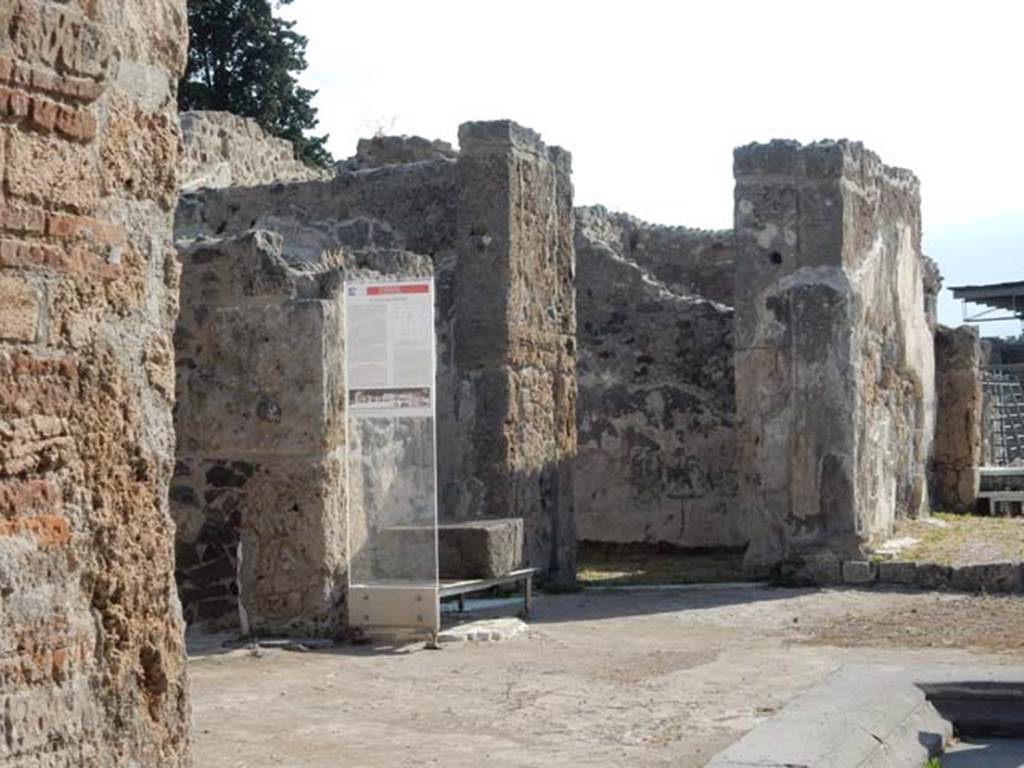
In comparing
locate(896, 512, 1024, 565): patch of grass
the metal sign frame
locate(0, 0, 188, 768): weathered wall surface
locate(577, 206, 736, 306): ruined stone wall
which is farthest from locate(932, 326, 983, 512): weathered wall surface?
locate(0, 0, 188, 768): weathered wall surface

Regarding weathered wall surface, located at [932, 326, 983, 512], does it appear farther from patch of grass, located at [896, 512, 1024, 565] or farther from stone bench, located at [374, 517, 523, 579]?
stone bench, located at [374, 517, 523, 579]

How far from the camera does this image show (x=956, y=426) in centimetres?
1386

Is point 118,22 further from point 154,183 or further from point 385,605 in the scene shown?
point 385,605

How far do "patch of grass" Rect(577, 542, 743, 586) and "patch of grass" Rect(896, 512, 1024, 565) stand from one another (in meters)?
1.28

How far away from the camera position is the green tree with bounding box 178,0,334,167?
23.9m

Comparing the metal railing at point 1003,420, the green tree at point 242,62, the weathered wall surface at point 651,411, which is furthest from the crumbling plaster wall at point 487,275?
the green tree at point 242,62

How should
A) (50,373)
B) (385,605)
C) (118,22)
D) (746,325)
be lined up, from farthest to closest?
(746,325) → (385,605) → (118,22) → (50,373)

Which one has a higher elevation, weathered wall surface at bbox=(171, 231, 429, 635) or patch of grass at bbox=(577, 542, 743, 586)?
weathered wall surface at bbox=(171, 231, 429, 635)

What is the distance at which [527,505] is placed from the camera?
10.3 metres

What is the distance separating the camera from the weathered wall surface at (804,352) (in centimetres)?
1073

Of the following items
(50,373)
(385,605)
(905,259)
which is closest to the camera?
(50,373)

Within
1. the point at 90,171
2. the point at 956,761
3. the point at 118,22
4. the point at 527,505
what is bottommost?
the point at 956,761

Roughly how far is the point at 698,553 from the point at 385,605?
570cm

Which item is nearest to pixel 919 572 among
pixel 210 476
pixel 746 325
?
pixel 746 325
